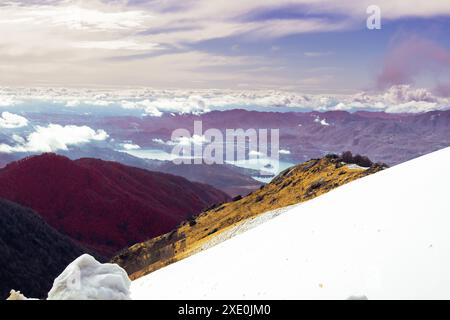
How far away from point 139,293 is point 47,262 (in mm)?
145038

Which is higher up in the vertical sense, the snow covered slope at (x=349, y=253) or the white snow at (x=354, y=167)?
the snow covered slope at (x=349, y=253)

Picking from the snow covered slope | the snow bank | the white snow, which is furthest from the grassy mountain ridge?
the snow bank

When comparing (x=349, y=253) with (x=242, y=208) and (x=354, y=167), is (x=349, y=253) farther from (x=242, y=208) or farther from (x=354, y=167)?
(x=242, y=208)

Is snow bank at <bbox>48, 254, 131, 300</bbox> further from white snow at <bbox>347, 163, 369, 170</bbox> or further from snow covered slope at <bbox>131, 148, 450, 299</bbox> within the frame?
white snow at <bbox>347, 163, 369, 170</bbox>

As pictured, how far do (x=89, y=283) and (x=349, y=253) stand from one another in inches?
363

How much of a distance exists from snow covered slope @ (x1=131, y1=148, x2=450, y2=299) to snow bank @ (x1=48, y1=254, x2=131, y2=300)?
392cm

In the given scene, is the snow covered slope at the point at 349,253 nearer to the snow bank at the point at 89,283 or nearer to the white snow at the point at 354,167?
the snow bank at the point at 89,283

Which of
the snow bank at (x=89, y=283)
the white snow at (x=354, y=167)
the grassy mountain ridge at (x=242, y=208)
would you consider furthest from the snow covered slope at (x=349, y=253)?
the white snow at (x=354, y=167)

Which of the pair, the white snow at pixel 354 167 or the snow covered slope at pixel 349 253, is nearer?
the snow covered slope at pixel 349 253

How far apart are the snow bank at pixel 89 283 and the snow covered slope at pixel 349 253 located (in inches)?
154

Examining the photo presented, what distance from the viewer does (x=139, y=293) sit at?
23.9 metres

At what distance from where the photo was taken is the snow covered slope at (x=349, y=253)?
17.8 meters

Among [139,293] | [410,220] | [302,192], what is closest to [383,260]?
[410,220]
